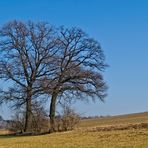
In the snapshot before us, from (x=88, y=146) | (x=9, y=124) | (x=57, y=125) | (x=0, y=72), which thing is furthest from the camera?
(x=9, y=124)

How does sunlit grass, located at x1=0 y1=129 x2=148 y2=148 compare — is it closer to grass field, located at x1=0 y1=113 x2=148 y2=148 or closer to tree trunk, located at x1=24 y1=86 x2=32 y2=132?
grass field, located at x1=0 y1=113 x2=148 y2=148

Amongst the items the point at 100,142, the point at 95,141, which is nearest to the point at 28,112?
the point at 95,141

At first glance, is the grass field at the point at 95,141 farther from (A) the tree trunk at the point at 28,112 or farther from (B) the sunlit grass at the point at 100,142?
(A) the tree trunk at the point at 28,112

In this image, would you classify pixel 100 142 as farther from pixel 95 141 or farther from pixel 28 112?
pixel 28 112

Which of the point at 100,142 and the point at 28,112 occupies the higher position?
the point at 28,112

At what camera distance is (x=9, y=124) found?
190 ft

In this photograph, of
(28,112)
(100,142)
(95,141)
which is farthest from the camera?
(28,112)

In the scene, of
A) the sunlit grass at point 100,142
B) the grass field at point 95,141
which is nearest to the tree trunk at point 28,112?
the grass field at point 95,141

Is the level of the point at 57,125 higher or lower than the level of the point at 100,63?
lower

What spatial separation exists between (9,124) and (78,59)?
38.2 ft

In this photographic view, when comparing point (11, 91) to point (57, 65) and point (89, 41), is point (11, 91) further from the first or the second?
point (89, 41)

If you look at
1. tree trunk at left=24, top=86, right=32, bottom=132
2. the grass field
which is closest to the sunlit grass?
the grass field

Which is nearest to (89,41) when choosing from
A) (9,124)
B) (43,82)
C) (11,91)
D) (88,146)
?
(43,82)

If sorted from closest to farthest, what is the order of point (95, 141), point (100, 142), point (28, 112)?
point (100, 142)
point (95, 141)
point (28, 112)
